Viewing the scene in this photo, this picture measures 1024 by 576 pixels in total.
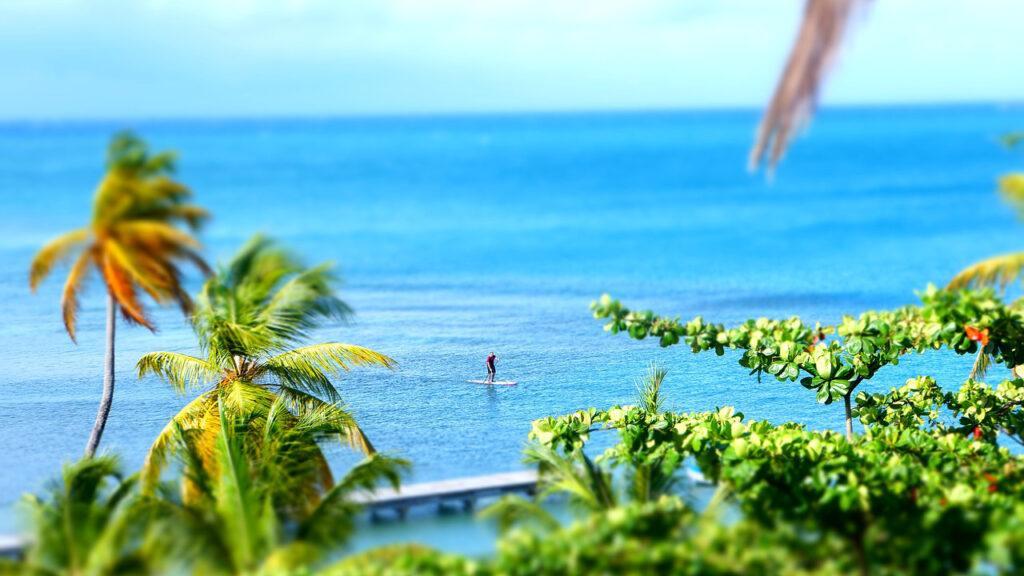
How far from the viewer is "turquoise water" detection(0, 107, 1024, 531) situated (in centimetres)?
2603

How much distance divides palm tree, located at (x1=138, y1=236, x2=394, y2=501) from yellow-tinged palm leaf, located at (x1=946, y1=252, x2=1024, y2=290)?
6.51 m

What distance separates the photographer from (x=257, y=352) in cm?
1445

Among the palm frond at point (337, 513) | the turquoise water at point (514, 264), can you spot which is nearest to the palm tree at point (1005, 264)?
the palm frond at point (337, 513)

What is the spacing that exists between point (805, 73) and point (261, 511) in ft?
18.8

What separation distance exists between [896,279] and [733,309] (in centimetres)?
1008

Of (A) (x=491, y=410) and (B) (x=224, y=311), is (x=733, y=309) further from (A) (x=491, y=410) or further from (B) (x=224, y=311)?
(B) (x=224, y=311)

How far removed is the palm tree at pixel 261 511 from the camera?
9.38 meters

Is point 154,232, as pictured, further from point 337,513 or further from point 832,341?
point 832,341

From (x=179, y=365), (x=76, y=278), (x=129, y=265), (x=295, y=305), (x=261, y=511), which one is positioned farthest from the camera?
(x=179, y=365)

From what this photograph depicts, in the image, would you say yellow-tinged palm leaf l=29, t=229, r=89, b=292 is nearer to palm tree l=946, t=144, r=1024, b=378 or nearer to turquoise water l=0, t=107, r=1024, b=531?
turquoise water l=0, t=107, r=1024, b=531

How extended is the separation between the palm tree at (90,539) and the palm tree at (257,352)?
128 inches

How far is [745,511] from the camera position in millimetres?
10727

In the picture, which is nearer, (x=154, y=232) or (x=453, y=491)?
(x=154, y=232)

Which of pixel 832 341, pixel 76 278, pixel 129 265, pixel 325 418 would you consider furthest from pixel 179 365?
pixel 832 341
